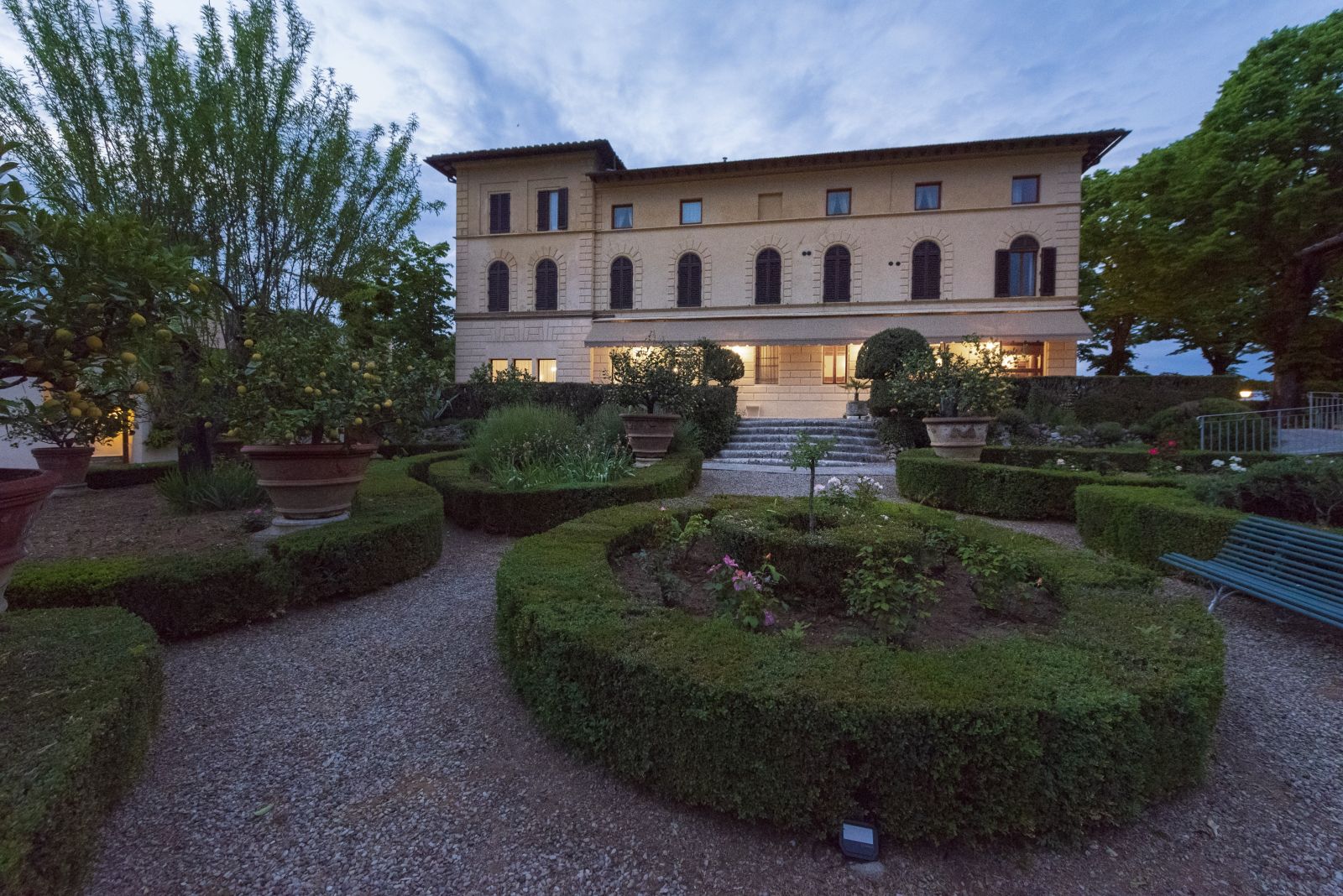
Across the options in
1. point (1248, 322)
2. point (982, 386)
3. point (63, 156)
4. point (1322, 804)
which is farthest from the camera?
point (1248, 322)

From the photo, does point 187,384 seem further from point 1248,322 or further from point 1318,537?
point 1248,322

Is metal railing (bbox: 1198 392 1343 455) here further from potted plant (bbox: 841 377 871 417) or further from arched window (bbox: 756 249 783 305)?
arched window (bbox: 756 249 783 305)

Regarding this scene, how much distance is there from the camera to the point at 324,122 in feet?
24.5

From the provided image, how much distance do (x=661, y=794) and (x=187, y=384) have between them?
753 centimetres

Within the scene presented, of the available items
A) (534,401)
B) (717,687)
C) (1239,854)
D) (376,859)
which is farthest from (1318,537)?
(534,401)

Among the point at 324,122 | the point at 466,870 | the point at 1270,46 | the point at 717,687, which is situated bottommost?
the point at 466,870

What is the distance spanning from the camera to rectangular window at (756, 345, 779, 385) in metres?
19.5

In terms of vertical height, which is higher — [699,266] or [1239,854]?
[699,266]

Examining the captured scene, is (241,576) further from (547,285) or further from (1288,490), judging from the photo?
(547,285)

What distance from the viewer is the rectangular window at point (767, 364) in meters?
19.5

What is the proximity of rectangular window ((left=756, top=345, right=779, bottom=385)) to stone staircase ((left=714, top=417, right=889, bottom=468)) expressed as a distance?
5320 mm

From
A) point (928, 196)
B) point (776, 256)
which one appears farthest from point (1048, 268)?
point (776, 256)

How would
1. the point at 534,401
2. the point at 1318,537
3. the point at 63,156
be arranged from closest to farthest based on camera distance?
1. the point at 1318,537
2. the point at 63,156
3. the point at 534,401

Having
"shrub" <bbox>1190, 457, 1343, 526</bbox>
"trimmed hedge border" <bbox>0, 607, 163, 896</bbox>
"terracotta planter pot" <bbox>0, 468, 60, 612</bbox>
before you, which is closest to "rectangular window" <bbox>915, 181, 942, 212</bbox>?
"shrub" <bbox>1190, 457, 1343, 526</bbox>
